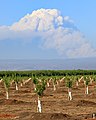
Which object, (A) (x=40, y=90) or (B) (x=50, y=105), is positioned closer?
(A) (x=40, y=90)

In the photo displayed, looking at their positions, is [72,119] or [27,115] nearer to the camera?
[72,119]

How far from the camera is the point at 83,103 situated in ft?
147

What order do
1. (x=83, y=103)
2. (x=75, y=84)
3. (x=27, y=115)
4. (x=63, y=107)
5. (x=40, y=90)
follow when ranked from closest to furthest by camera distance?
(x=27, y=115), (x=40, y=90), (x=63, y=107), (x=83, y=103), (x=75, y=84)

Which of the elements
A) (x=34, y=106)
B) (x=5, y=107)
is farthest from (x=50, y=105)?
(x=5, y=107)

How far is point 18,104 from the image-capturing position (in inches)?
1800

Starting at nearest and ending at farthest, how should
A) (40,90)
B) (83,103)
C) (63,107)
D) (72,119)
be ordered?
1. (72,119)
2. (40,90)
3. (63,107)
4. (83,103)

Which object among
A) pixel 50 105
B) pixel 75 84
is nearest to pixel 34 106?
pixel 50 105

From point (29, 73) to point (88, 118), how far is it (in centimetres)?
11109

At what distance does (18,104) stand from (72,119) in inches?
631

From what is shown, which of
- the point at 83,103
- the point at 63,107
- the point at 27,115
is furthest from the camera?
the point at 83,103

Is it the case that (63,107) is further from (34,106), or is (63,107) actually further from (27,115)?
(27,115)

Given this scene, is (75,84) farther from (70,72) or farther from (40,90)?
(40,90)

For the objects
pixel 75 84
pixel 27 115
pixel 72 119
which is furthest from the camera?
pixel 75 84

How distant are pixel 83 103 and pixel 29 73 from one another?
322ft
